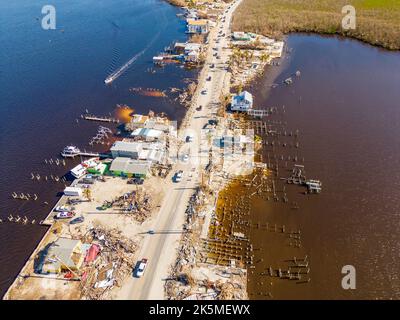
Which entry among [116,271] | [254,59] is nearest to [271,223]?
[116,271]

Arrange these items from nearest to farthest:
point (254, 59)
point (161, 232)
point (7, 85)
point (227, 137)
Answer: point (161, 232) → point (227, 137) → point (7, 85) → point (254, 59)

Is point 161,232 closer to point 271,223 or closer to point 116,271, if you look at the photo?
point 116,271

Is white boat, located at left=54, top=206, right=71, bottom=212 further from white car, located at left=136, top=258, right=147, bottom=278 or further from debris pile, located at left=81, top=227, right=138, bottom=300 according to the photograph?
white car, located at left=136, top=258, right=147, bottom=278

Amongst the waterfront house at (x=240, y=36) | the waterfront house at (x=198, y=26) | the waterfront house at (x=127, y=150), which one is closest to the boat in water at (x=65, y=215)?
the waterfront house at (x=127, y=150)

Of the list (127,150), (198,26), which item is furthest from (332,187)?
(198,26)

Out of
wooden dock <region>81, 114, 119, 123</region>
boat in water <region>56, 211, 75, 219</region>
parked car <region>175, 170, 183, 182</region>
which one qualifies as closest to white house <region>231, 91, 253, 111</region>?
parked car <region>175, 170, 183, 182</region>
